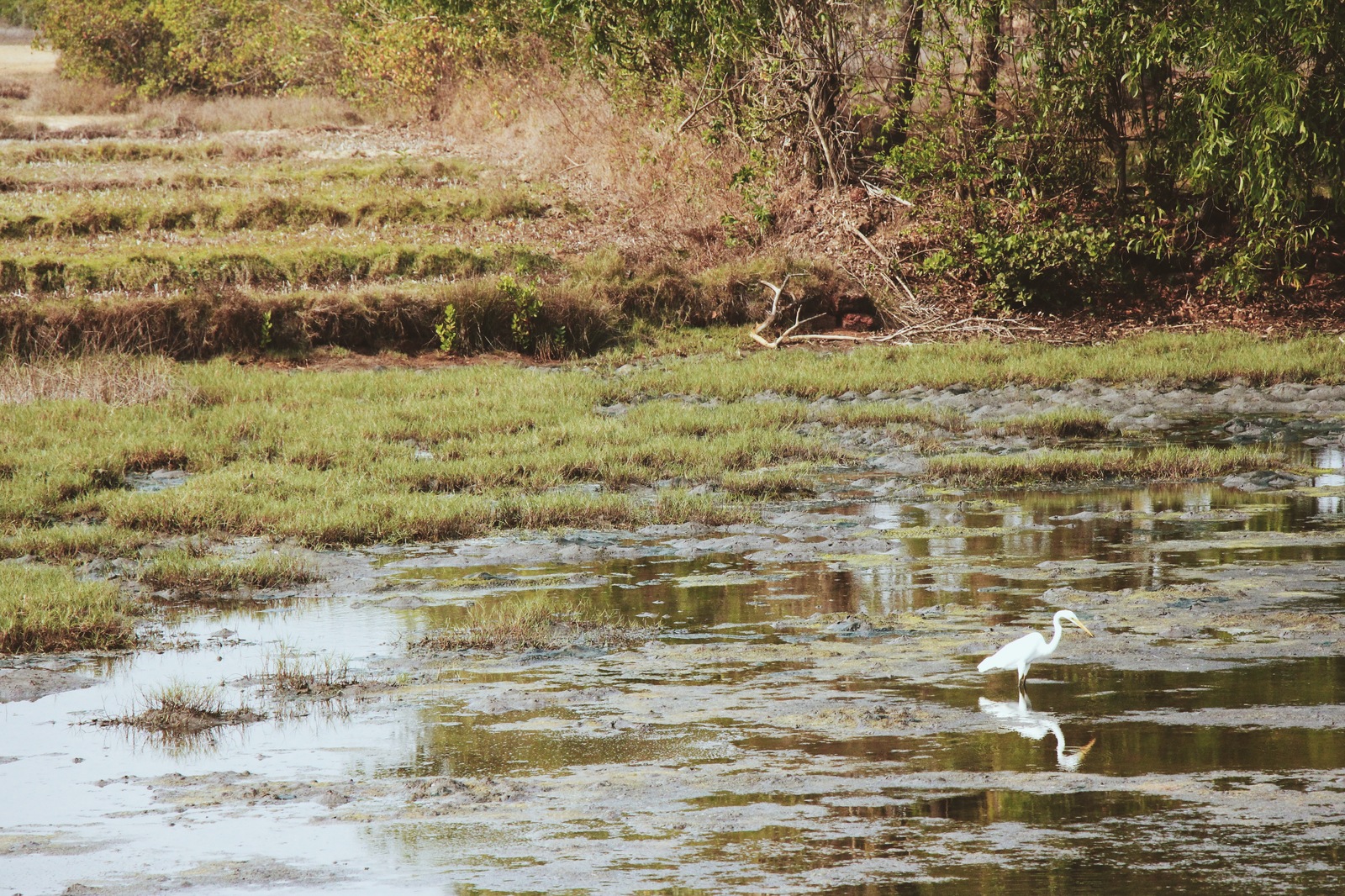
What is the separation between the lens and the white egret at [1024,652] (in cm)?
652

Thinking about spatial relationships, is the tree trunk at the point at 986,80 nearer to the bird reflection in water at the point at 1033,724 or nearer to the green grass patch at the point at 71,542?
the green grass patch at the point at 71,542

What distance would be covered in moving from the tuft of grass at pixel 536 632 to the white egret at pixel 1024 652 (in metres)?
1.95

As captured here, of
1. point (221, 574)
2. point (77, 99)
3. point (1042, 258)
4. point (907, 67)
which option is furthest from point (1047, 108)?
point (77, 99)

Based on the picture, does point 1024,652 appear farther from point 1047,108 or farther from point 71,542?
point 1047,108

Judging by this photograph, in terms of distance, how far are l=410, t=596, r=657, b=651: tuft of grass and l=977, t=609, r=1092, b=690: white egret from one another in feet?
6.39

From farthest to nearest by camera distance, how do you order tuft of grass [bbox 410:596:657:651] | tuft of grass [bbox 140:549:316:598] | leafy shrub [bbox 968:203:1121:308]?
leafy shrub [bbox 968:203:1121:308]
tuft of grass [bbox 140:549:316:598]
tuft of grass [bbox 410:596:657:651]

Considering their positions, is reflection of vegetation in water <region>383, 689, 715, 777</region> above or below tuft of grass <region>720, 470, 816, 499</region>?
below

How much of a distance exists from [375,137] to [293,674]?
2659 cm

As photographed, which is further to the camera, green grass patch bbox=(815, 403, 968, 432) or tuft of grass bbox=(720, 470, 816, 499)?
green grass patch bbox=(815, 403, 968, 432)

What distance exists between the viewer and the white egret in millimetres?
6523

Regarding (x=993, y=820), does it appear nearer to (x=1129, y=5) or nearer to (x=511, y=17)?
(x=1129, y=5)

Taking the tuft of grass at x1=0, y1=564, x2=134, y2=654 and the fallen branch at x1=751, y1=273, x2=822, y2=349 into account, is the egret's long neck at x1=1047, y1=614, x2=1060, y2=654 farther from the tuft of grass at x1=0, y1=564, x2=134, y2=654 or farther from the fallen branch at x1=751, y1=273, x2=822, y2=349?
the fallen branch at x1=751, y1=273, x2=822, y2=349

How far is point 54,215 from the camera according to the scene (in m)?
21.7

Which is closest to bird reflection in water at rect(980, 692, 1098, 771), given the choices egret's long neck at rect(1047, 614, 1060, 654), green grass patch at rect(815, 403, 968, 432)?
egret's long neck at rect(1047, 614, 1060, 654)
